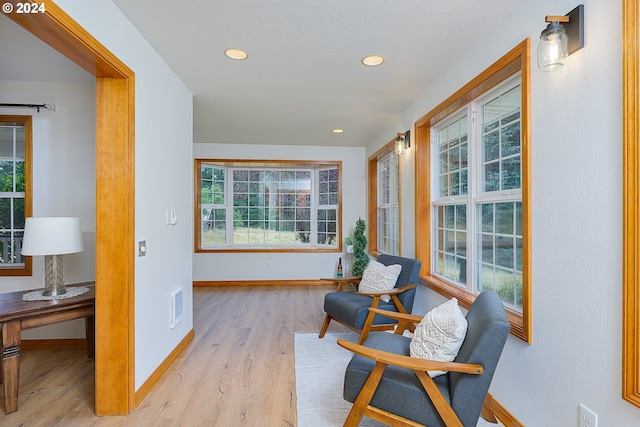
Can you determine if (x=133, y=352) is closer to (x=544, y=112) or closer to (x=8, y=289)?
(x=8, y=289)

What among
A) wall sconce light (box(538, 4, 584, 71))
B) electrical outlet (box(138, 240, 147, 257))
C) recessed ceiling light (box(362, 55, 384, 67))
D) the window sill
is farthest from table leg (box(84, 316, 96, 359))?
wall sconce light (box(538, 4, 584, 71))

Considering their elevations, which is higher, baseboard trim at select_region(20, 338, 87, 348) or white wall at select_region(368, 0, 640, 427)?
white wall at select_region(368, 0, 640, 427)

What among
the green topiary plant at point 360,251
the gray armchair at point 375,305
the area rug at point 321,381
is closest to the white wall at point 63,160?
the area rug at point 321,381

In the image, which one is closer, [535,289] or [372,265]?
[535,289]

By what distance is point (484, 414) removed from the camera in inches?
70.9

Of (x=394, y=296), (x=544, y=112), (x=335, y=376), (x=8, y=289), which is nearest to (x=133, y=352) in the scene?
(x=335, y=376)

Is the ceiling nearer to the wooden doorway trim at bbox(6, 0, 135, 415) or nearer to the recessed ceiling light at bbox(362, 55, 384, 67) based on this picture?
the recessed ceiling light at bbox(362, 55, 384, 67)

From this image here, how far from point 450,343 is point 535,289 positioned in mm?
547

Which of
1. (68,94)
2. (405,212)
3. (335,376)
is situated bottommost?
(335,376)

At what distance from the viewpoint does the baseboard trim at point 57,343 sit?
9.48ft

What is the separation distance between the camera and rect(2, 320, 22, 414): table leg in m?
1.94

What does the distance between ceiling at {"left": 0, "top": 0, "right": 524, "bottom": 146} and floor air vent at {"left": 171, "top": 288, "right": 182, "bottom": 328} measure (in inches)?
74.2

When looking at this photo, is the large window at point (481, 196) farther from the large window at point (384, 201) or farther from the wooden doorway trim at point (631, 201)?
the large window at point (384, 201)

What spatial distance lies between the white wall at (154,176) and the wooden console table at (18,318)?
0.45 meters
